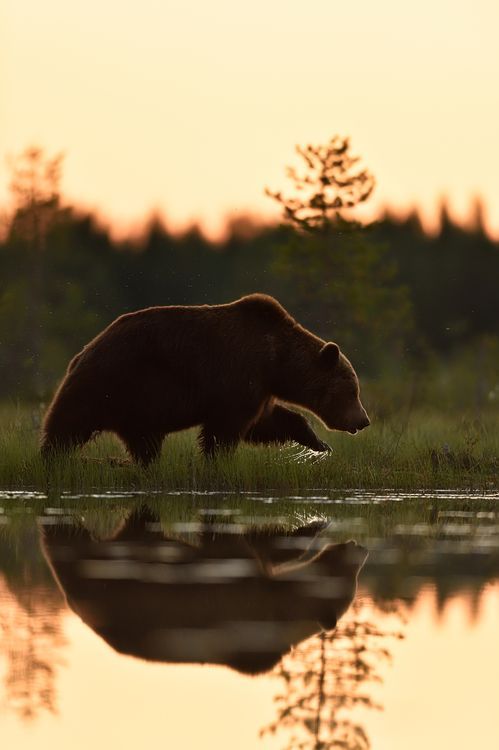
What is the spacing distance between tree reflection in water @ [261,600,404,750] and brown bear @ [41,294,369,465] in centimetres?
692

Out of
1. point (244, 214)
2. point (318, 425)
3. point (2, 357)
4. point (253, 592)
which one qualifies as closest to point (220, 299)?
point (244, 214)

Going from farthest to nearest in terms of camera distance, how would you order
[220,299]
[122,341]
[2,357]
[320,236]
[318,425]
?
[220,299]
[2,357]
[320,236]
[318,425]
[122,341]

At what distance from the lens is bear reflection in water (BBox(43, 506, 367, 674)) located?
6.19 m

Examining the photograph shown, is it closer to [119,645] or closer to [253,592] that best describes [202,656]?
[119,645]

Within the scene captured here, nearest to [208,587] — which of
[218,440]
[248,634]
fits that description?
[248,634]

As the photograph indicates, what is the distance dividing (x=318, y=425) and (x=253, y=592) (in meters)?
9.79

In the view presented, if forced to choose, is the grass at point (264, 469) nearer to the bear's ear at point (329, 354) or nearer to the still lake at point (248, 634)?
the bear's ear at point (329, 354)

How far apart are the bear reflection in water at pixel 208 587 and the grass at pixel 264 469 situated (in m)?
2.96

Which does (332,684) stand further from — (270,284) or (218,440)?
(270,284)

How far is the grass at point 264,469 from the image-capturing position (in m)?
13.2

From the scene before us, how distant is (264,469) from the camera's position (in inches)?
526

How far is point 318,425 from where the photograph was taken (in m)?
17.1

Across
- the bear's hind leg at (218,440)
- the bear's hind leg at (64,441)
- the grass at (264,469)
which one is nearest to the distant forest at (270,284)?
the grass at (264,469)

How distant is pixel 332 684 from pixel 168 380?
8.24 metres
